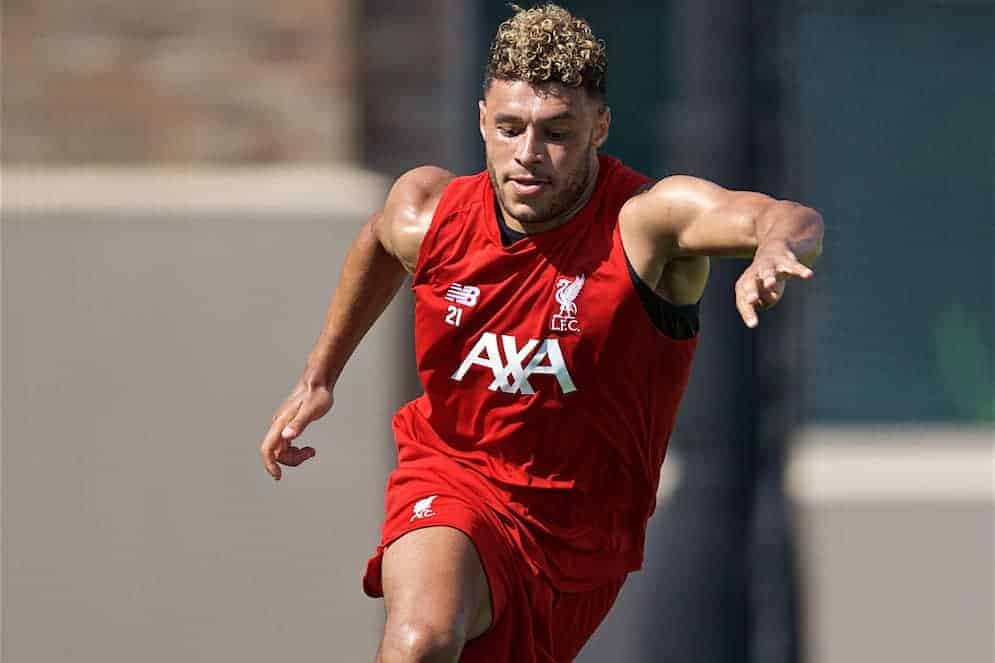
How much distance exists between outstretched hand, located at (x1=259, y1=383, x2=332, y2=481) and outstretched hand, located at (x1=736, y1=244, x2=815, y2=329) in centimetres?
155

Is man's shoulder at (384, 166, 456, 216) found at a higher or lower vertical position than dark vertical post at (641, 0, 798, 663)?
higher

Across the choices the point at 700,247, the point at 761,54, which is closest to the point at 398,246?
the point at 700,247

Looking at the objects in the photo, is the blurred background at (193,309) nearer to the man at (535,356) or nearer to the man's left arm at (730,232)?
the man at (535,356)

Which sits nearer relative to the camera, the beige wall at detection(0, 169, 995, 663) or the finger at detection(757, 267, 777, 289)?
the finger at detection(757, 267, 777, 289)

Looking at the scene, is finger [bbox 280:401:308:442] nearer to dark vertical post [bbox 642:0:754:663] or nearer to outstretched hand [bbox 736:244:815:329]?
outstretched hand [bbox 736:244:815:329]

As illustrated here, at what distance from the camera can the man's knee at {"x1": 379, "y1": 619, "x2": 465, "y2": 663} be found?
14.6 ft

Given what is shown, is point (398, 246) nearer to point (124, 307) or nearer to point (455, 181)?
point (455, 181)

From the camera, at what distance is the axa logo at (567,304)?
468 cm

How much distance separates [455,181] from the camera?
4.99 meters

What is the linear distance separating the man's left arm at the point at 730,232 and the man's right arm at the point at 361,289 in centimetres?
56

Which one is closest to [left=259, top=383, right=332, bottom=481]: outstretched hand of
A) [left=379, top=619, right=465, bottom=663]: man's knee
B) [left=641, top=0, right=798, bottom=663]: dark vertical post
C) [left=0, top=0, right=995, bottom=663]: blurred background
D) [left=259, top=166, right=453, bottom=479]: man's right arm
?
[left=259, top=166, right=453, bottom=479]: man's right arm

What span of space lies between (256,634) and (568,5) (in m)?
2.92

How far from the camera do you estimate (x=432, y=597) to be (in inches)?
179

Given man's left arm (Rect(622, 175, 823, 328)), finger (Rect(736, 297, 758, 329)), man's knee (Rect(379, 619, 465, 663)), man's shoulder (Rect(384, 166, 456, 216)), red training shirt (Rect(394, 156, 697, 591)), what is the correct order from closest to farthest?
finger (Rect(736, 297, 758, 329)) < man's left arm (Rect(622, 175, 823, 328)) < man's knee (Rect(379, 619, 465, 663)) < red training shirt (Rect(394, 156, 697, 591)) < man's shoulder (Rect(384, 166, 456, 216))
